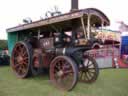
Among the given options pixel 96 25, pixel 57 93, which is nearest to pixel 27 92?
pixel 57 93

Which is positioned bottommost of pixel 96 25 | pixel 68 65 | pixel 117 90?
pixel 117 90

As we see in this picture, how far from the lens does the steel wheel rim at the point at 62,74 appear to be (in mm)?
5777

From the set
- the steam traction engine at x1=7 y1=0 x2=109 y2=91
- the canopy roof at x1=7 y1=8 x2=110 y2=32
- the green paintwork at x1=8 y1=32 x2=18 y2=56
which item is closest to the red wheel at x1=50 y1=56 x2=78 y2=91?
the steam traction engine at x1=7 y1=0 x2=109 y2=91

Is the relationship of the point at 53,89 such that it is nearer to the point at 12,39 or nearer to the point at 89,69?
the point at 89,69

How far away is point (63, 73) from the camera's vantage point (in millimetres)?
5984

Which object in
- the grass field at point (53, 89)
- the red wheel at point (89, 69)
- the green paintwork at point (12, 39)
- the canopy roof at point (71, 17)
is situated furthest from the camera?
the green paintwork at point (12, 39)

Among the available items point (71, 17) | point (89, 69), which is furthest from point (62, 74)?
point (71, 17)

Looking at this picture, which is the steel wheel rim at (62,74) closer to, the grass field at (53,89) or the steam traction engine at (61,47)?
the steam traction engine at (61,47)

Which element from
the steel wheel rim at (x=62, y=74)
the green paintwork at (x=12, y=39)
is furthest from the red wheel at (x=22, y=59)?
the steel wheel rim at (x=62, y=74)

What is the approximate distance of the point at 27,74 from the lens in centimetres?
721

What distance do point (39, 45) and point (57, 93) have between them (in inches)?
94.1

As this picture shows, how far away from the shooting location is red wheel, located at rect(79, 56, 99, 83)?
22.3 ft

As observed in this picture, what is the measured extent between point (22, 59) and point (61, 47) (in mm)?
1714

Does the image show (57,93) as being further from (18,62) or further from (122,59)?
(122,59)
